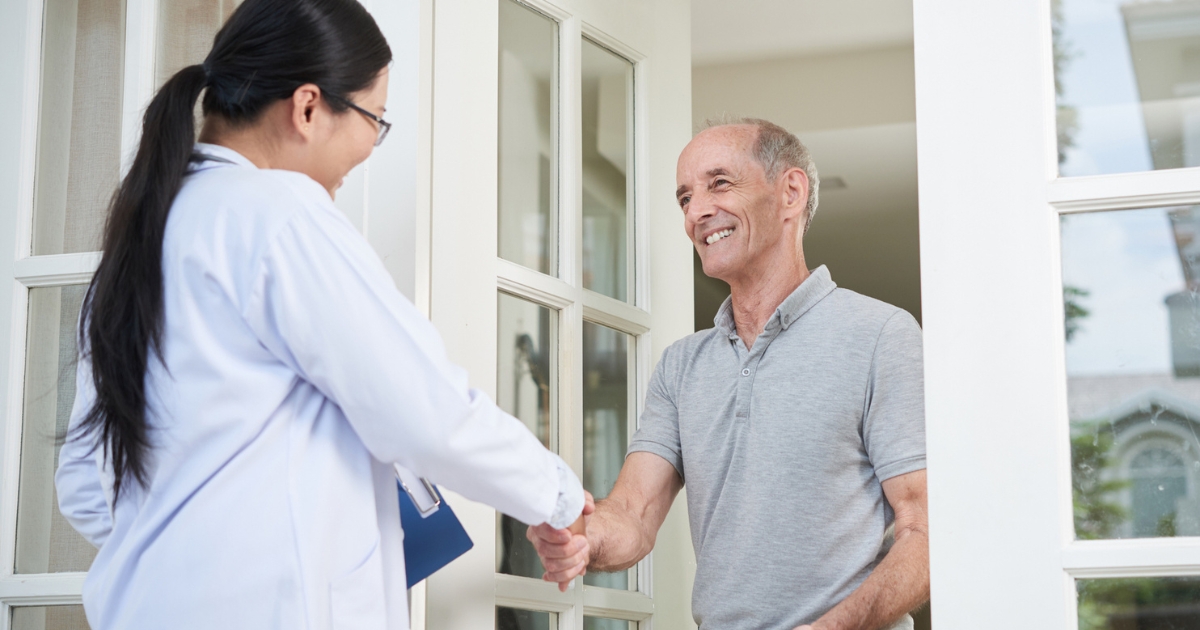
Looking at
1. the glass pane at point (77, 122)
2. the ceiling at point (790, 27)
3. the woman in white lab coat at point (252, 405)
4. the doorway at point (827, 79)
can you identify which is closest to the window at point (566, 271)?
the glass pane at point (77, 122)

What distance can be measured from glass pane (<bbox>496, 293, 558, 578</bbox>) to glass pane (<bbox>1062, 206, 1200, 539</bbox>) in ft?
3.07

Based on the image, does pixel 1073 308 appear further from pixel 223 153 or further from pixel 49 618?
pixel 49 618

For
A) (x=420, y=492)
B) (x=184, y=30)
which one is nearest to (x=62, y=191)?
(x=184, y=30)

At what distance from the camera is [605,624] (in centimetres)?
208

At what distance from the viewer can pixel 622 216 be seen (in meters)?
2.31

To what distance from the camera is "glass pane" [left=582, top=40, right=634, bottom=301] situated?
2.20 meters

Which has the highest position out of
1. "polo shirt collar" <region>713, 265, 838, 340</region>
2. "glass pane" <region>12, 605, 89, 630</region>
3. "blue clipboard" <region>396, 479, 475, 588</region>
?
"polo shirt collar" <region>713, 265, 838, 340</region>

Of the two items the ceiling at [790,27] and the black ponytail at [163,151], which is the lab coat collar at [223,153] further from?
the ceiling at [790,27]

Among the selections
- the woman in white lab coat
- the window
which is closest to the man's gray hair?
the window

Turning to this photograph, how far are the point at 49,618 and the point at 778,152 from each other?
5.14 feet

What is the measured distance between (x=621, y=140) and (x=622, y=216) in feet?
0.52

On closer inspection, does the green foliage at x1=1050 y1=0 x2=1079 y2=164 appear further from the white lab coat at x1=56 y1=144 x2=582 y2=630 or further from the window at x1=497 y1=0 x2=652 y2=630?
the window at x1=497 y1=0 x2=652 y2=630

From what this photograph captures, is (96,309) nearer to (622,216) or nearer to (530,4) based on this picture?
(530,4)

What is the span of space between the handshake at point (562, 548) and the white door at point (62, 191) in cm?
43
